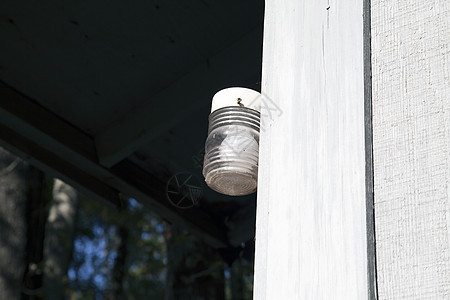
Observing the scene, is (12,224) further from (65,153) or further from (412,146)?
(412,146)

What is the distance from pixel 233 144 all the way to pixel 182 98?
1.18 metres

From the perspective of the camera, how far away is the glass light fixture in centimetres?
123

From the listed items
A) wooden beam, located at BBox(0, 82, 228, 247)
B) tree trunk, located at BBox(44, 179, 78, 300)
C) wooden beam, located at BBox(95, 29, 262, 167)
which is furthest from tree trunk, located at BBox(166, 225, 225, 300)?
tree trunk, located at BBox(44, 179, 78, 300)

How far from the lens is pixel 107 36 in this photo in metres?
2.27

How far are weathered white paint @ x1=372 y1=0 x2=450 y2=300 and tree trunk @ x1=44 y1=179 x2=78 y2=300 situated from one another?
228 inches

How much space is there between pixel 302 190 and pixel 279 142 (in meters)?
0.10

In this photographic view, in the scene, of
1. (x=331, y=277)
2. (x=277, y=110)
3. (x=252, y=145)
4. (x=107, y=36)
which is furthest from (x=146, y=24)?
(x=331, y=277)

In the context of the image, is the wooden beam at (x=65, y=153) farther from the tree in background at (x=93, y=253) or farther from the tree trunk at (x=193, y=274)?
the tree trunk at (x=193, y=274)

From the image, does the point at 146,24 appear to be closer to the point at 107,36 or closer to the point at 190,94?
the point at 107,36

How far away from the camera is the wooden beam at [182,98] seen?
7.66 ft

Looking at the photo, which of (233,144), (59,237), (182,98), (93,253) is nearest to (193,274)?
(182,98)

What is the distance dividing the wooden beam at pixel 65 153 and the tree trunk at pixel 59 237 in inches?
153

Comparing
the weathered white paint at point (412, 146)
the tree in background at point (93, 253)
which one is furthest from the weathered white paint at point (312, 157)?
the tree in background at point (93, 253)

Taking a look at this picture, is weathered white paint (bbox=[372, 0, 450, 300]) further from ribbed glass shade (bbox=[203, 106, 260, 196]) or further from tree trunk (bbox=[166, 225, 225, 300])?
tree trunk (bbox=[166, 225, 225, 300])
